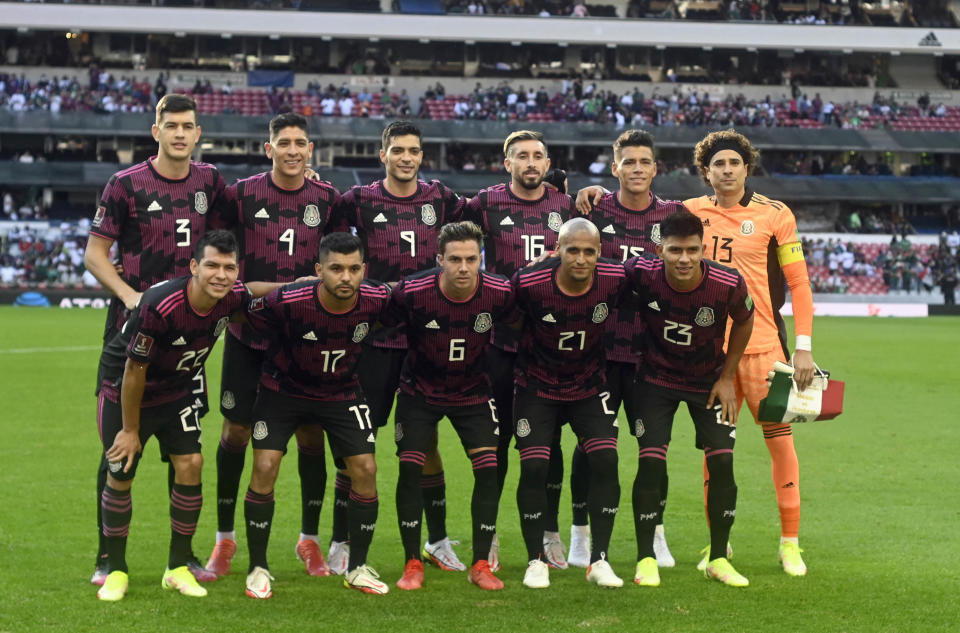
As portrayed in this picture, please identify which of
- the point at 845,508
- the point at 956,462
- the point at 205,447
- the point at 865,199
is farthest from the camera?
the point at 865,199

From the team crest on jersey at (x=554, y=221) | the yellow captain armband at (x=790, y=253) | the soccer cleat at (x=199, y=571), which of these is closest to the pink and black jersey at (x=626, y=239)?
the team crest on jersey at (x=554, y=221)

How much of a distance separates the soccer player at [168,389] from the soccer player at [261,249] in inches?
15.9

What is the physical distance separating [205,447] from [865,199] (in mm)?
41255

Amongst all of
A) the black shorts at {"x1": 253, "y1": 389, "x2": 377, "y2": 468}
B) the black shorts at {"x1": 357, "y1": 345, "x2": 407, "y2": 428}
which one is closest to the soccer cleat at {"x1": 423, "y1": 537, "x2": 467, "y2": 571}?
the black shorts at {"x1": 357, "y1": 345, "x2": 407, "y2": 428}

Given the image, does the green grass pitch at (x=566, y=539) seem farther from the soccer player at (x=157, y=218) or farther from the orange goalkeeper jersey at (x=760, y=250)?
the orange goalkeeper jersey at (x=760, y=250)

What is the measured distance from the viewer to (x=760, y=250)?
7.00 metres

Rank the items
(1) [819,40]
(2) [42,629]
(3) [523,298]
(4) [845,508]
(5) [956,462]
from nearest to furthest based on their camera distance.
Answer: (2) [42,629]
(3) [523,298]
(4) [845,508]
(5) [956,462]
(1) [819,40]

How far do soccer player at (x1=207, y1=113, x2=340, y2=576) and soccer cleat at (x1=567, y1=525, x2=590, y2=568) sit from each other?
1.56 meters

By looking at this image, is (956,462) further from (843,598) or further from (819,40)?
(819,40)

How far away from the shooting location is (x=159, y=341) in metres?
6.16

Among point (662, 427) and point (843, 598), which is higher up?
point (662, 427)

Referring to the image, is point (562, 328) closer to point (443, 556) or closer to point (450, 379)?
point (450, 379)

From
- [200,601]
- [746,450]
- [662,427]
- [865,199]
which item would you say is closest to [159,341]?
[200,601]

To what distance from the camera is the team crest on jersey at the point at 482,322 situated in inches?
263
